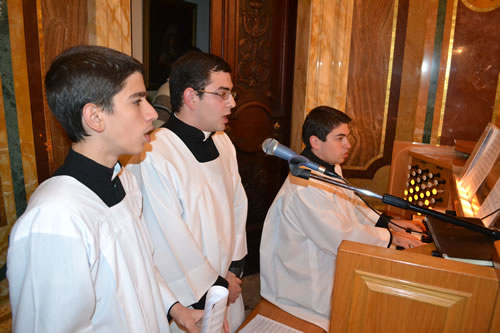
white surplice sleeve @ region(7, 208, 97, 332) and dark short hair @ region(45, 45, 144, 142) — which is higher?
dark short hair @ region(45, 45, 144, 142)

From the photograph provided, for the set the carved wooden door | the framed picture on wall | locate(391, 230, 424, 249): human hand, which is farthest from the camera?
the framed picture on wall

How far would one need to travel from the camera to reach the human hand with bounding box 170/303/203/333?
1549 millimetres

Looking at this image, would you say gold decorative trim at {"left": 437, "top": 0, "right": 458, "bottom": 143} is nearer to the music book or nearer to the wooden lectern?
the music book

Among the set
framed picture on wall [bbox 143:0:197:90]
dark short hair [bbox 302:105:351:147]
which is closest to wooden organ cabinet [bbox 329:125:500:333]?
dark short hair [bbox 302:105:351:147]

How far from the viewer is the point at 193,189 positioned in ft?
6.40

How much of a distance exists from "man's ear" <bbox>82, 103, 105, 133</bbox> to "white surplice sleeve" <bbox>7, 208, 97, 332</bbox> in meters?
0.30

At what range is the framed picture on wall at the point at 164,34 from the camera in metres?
4.22

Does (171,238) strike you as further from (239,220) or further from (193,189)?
(239,220)

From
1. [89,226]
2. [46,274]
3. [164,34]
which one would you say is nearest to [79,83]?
[89,226]

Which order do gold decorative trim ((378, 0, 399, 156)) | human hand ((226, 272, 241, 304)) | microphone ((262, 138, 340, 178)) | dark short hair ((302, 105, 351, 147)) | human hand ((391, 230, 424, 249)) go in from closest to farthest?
microphone ((262, 138, 340, 178)), human hand ((226, 272, 241, 304)), human hand ((391, 230, 424, 249)), dark short hair ((302, 105, 351, 147)), gold decorative trim ((378, 0, 399, 156))

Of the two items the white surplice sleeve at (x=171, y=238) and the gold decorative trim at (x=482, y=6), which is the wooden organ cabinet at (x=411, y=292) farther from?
the gold decorative trim at (x=482, y=6)

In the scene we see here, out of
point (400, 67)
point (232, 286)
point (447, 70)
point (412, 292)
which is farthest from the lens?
point (400, 67)

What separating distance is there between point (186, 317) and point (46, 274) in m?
0.64

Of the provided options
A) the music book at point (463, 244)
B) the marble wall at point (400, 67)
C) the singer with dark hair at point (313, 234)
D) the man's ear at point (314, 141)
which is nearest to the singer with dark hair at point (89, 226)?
the music book at point (463, 244)
